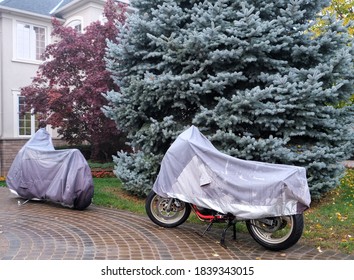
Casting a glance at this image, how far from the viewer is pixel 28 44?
53.9 ft

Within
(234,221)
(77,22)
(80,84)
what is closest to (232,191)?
(234,221)

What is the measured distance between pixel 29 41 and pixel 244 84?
12.3m

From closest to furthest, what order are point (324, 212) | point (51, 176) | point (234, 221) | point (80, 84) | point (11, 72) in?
1. point (234, 221)
2. point (324, 212)
3. point (51, 176)
4. point (80, 84)
5. point (11, 72)

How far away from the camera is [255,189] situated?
4.59 meters

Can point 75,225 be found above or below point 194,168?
below

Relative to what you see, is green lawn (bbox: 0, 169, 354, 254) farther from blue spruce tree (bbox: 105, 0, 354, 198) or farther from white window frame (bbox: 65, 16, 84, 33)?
white window frame (bbox: 65, 16, 84, 33)

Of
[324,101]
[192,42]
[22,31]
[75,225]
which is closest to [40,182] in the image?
[75,225]

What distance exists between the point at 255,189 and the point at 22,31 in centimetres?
1512

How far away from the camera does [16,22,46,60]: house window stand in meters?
16.2

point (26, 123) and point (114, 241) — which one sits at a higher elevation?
point (26, 123)

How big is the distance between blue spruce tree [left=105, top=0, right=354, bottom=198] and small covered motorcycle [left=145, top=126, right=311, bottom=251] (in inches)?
70.0

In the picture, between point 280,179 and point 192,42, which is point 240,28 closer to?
point 192,42

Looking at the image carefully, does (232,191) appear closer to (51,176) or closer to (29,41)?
(51,176)

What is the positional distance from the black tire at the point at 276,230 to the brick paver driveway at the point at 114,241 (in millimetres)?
117
